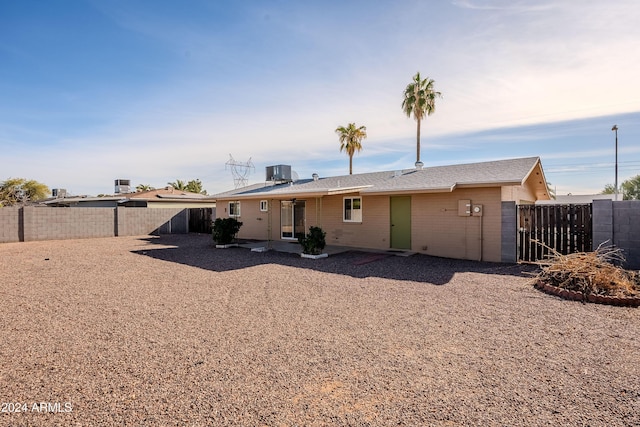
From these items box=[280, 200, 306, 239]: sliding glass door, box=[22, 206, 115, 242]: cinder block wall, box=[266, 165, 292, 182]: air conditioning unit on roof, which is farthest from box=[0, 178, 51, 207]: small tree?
box=[280, 200, 306, 239]: sliding glass door

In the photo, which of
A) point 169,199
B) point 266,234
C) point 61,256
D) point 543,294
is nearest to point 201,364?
point 543,294

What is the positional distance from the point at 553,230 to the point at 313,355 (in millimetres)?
8716

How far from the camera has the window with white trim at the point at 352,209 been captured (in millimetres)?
13185

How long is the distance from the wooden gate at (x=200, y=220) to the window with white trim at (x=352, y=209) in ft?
37.1

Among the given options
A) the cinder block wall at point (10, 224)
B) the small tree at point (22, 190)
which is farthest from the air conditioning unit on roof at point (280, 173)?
the small tree at point (22, 190)

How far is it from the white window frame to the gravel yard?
452 inches

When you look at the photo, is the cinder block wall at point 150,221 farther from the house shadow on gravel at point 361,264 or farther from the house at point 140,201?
the house shadow on gravel at point 361,264

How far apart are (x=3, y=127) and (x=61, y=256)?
28.0 ft

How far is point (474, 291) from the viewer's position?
657 centimetres

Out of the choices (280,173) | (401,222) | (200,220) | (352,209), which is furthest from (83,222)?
(401,222)

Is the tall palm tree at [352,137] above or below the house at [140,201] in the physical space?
above

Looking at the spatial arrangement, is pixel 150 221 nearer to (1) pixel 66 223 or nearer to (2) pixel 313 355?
(1) pixel 66 223

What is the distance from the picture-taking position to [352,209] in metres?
13.4

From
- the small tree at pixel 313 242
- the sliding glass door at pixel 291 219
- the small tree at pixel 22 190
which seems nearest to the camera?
A: the small tree at pixel 313 242
